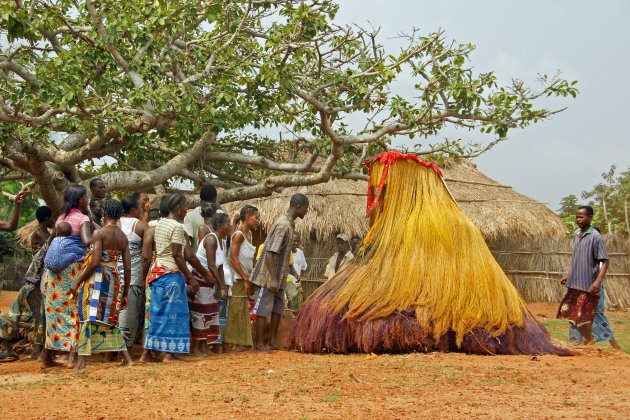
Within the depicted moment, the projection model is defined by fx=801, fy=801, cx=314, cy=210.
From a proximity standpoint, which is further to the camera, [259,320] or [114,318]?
[259,320]

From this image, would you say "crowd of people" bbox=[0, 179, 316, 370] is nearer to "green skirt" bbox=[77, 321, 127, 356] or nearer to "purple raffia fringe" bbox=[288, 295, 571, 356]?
"green skirt" bbox=[77, 321, 127, 356]

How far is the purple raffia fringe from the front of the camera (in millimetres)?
6992

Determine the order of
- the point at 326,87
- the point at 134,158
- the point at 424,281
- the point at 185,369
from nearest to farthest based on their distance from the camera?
the point at 185,369, the point at 424,281, the point at 326,87, the point at 134,158

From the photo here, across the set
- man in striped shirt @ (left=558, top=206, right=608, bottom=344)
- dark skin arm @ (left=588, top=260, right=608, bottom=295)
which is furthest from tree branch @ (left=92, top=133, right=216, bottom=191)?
dark skin arm @ (left=588, top=260, right=608, bottom=295)

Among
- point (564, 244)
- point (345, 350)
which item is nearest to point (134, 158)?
point (345, 350)

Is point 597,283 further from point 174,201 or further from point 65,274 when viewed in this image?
point 65,274

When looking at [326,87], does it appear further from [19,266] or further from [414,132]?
[19,266]

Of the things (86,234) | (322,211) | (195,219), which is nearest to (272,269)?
(195,219)

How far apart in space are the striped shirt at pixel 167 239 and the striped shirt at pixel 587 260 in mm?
3957

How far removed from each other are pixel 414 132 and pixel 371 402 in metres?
5.73

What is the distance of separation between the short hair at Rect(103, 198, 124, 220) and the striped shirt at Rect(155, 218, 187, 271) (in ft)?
1.78

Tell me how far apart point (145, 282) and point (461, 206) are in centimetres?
1113

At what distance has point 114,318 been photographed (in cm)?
673

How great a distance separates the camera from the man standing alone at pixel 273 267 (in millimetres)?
7828
